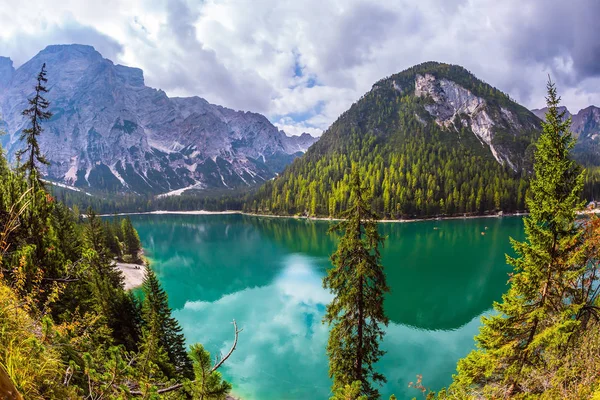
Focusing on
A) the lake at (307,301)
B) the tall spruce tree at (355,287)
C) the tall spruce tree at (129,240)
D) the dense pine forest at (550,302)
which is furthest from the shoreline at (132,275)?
the dense pine forest at (550,302)

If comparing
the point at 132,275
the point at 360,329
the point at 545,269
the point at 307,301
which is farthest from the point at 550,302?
the point at 132,275

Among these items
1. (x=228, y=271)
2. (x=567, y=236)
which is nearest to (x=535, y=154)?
(x=567, y=236)

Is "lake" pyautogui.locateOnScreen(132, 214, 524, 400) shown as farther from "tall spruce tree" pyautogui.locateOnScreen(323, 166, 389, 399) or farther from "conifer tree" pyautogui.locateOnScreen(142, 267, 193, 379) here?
"tall spruce tree" pyautogui.locateOnScreen(323, 166, 389, 399)

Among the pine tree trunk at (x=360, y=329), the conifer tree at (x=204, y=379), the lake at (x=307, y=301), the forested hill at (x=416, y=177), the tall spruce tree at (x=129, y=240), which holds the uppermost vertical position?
the forested hill at (x=416, y=177)

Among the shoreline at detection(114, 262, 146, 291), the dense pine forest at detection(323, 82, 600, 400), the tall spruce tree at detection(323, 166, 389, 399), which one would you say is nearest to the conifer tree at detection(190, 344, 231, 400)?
the dense pine forest at detection(323, 82, 600, 400)

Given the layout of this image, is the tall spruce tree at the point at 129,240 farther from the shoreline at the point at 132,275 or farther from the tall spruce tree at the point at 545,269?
the tall spruce tree at the point at 545,269

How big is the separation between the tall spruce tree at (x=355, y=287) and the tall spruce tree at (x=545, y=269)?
4.26 meters

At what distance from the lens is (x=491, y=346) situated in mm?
11867

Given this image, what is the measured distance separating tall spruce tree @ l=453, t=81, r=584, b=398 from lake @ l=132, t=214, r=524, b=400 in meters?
14.2

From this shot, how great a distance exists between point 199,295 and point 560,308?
154 ft

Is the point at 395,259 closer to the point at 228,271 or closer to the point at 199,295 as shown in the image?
the point at 228,271

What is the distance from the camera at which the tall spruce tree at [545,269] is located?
30.2 feet

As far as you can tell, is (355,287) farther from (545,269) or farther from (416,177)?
(416,177)

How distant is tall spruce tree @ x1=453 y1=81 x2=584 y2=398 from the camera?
9.21 metres
